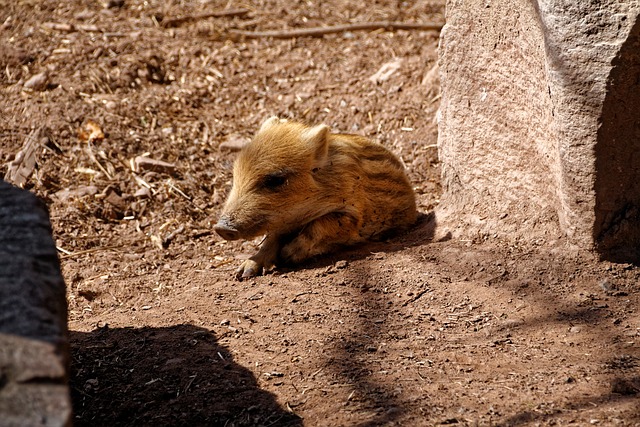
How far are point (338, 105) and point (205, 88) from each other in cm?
133

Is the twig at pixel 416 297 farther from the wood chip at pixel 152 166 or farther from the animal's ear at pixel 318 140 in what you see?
the wood chip at pixel 152 166

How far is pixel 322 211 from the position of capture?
5.84 meters

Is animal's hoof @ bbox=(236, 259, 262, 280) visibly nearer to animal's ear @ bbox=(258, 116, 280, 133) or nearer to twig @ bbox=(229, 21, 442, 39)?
animal's ear @ bbox=(258, 116, 280, 133)

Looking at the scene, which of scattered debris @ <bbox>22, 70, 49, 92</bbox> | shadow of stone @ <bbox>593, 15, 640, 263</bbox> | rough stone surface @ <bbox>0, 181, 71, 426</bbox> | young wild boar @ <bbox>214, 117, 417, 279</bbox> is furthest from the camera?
scattered debris @ <bbox>22, 70, 49, 92</bbox>

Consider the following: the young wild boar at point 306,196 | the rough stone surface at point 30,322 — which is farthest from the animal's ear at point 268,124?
the rough stone surface at point 30,322

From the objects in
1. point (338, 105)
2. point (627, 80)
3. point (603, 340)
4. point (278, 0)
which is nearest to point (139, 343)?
point (603, 340)

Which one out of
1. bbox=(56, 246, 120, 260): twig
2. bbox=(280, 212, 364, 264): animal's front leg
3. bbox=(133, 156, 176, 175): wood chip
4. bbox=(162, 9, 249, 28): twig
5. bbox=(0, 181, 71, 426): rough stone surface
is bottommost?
bbox=(56, 246, 120, 260): twig

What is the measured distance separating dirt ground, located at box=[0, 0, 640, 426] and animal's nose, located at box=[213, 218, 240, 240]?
341mm

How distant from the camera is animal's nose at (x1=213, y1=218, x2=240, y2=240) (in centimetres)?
543

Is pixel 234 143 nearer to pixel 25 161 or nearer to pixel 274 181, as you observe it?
pixel 25 161

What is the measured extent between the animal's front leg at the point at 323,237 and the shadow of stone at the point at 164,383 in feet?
3.86

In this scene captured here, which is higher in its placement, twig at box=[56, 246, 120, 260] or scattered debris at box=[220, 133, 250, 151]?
scattered debris at box=[220, 133, 250, 151]

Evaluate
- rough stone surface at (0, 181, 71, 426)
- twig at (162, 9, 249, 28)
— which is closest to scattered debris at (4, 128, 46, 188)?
twig at (162, 9, 249, 28)

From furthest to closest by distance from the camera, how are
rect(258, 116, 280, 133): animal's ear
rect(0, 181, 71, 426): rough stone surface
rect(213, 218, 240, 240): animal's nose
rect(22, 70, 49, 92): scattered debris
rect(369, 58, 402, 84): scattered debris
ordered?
rect(369, 58, 402, 84): scattered debris, rect(22, 70, 49, 92): scattered debris, rect(258, 116, 280, 133): animal's ear, rect(213, 218, 240, 240): animal's nose, rect(0, 181, 71, 426): rough stone surface
